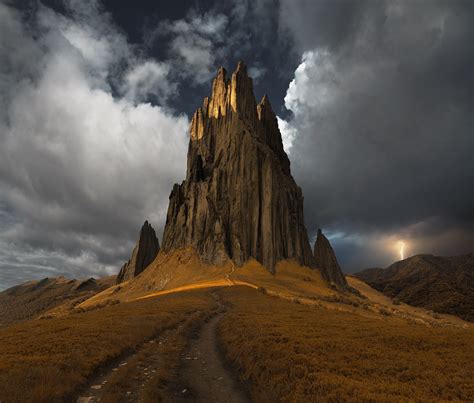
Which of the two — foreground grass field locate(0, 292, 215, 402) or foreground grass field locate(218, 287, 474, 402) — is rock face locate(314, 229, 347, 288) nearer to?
foreground grass field locate(0, 292, 215, 402)

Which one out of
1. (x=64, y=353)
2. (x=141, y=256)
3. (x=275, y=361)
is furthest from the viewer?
(x=141, y=256)

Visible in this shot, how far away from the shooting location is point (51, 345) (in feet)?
53.2

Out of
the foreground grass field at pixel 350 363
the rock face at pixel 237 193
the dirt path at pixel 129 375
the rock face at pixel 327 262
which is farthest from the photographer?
the rock face at pixel 327 262

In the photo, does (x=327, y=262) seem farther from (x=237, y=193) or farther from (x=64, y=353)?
(x=64, y=353)

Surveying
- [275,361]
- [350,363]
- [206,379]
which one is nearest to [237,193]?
[206,379]

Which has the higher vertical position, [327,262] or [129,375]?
[327,262]

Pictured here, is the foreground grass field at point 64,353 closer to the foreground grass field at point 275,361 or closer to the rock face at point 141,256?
the foreground grass field at point 275,361

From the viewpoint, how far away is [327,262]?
338ft

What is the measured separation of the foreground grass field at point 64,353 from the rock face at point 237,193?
5793 centimetres

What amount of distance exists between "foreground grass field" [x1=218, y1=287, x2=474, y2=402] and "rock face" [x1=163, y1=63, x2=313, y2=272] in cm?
6131

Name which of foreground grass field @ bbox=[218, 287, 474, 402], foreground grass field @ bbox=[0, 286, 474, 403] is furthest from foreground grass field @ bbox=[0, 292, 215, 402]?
foreground grass field @ bbox=[218, 287, 474, 402]

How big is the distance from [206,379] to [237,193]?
253 ft

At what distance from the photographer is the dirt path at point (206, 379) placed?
11830 millimetres

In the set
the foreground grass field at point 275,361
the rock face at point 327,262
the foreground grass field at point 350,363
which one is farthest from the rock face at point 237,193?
the foreground grass field at point 350,363
